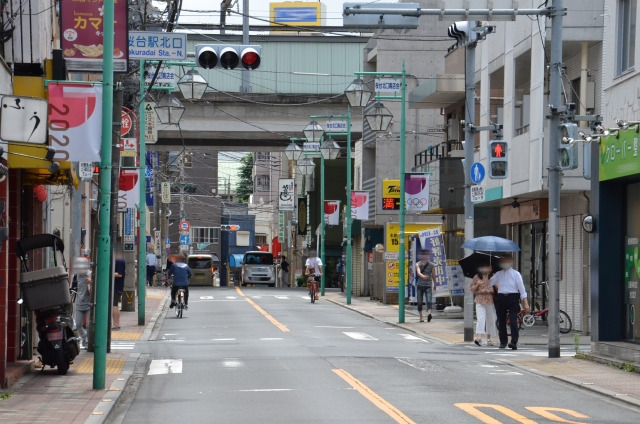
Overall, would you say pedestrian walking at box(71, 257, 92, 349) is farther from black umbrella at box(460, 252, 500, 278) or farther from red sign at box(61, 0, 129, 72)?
black umbrella at box(460, 252, 500, 278)

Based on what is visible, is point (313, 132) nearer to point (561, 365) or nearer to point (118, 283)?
point (118, 283)

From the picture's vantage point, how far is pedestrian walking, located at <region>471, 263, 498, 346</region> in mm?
24891

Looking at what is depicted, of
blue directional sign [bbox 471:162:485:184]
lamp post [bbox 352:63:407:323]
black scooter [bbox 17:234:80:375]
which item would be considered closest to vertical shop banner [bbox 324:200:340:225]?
lamp post [bbox 352:63:407:323]

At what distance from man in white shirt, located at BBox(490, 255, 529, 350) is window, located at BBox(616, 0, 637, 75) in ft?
16.1

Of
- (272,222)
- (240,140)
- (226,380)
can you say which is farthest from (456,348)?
(272,222)

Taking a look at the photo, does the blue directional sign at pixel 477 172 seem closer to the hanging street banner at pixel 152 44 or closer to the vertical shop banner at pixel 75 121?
the hanging street banner at pixel 152 44

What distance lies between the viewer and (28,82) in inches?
645

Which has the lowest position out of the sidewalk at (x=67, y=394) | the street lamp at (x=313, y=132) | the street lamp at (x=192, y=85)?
the sidewalk at (x=67, y=394)

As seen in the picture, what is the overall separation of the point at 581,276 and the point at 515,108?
5.31m

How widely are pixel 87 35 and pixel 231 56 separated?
2558 mm

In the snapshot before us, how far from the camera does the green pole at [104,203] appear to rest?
51.3 feet

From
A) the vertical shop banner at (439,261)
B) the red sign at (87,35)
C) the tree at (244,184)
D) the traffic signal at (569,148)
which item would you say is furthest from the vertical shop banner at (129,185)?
the tree at (244,184)

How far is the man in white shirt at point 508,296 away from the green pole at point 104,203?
10.4 metres

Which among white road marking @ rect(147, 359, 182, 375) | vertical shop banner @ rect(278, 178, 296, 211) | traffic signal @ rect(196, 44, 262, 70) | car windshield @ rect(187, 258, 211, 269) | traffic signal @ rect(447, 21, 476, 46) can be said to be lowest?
white road marking @ rect(147, 359, 182, 375)
